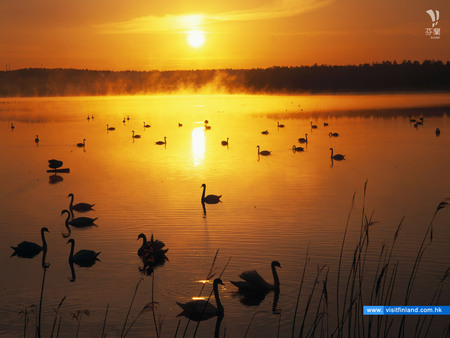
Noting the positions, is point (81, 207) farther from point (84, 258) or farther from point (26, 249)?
point (84, 258)

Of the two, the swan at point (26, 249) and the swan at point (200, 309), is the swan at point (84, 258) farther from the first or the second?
the swan at point (200, 309)

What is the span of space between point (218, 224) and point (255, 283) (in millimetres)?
5160

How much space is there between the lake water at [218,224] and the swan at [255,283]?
0.18 meters

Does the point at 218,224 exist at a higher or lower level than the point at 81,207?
lower

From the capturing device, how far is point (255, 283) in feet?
34.1

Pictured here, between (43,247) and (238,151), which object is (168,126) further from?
(43,247)

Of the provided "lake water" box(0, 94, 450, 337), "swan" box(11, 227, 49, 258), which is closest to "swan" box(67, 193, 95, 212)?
"lake water" box(0, 94, 450, 337)

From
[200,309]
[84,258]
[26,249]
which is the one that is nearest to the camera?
[200,309]

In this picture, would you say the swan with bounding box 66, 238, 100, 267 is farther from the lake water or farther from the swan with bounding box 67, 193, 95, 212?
the swan with bounding box 67, 193, 95, 212

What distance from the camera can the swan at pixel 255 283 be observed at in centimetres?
1041

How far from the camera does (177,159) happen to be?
30016mm

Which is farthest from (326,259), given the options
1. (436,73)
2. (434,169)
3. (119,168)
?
(436,73)

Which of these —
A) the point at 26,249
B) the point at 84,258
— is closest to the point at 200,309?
the point at 84,258

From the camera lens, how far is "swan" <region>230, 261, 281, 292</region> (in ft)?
34.2
